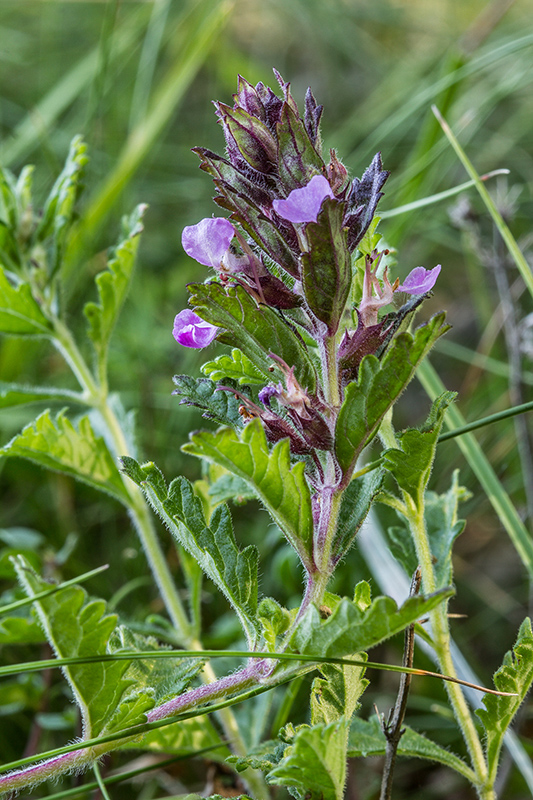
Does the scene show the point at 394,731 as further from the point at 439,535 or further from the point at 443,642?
the point at 439,535

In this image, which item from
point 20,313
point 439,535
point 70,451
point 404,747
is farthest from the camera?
point 20,313

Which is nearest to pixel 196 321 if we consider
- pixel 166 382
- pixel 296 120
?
pixel 296 120

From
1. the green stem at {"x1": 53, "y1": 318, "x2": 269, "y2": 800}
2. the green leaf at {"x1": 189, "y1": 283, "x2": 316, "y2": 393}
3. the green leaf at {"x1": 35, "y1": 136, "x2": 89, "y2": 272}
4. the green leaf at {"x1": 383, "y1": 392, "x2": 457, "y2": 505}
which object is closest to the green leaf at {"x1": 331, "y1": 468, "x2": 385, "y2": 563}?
the green leaf at {"x1": 383, "y1": 392, "x2": 457, "y2": 505}

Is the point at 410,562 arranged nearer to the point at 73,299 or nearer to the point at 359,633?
the point at 359,633

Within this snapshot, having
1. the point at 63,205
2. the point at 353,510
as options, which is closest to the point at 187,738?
the point at 353,510

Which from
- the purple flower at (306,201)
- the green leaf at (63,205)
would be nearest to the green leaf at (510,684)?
the purple flower at (306,201)

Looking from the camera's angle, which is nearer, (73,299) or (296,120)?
(296,120)
